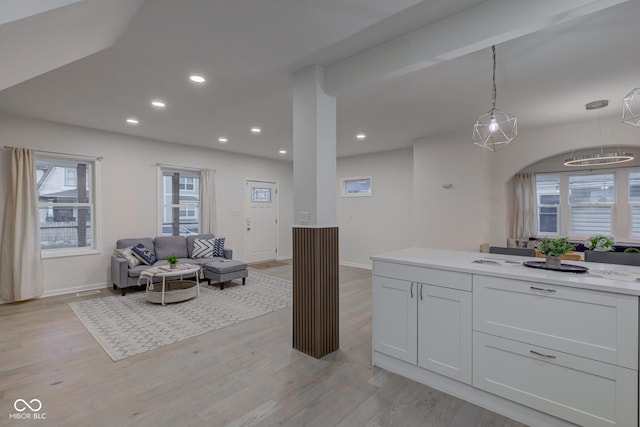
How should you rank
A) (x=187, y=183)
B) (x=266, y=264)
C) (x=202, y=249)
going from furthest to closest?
(x=266, y=264)
(x=187, y=183)
(x=202, y=249)

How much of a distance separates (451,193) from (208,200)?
5067 millimetres

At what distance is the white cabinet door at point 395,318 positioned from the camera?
2.33 meters

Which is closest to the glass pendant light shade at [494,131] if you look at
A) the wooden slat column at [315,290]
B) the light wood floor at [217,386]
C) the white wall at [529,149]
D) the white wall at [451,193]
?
the wooden slat column at [315,290]

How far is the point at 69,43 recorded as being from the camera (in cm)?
201

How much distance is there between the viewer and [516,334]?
1889 mm

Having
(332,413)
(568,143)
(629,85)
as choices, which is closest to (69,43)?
(332,413)

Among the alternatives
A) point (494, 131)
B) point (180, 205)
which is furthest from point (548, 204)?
point (180, 205)

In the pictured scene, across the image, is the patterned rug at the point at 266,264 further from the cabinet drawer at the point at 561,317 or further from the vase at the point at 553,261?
the vase at the point at 553,261

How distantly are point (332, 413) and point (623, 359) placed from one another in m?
1.71

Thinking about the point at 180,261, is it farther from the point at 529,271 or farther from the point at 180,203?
the point at 529,271

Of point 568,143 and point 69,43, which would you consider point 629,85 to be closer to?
point 568,143

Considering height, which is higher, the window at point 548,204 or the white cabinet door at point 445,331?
the window at point 548,204

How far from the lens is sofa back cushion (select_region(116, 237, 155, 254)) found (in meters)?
5.22

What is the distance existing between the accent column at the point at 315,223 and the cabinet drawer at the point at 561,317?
4.14 feet
